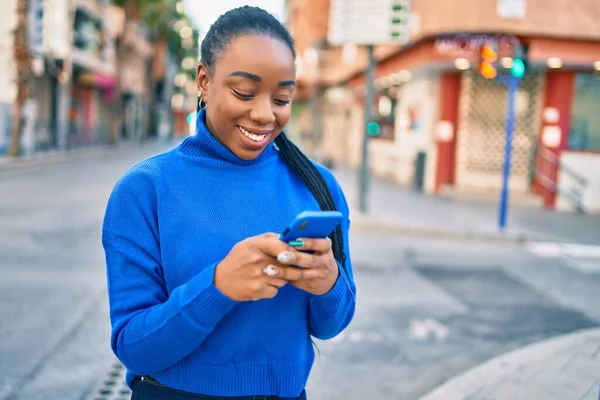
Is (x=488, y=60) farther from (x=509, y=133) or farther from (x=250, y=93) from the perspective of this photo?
(x=250, y=93)

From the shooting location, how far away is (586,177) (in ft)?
51.2

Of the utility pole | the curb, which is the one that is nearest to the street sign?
the utility pole

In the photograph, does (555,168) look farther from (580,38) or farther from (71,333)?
(71,333)

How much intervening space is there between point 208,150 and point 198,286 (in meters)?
0.40

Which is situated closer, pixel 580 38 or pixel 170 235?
pixel 170 235

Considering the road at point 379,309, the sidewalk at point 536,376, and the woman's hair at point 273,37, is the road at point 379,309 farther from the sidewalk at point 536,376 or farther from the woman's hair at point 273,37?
the woman's hair at point 273,37

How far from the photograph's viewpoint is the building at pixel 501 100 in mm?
14859

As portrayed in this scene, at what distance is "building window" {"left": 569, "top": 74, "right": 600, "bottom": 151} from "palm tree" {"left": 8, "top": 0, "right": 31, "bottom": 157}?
667 inches

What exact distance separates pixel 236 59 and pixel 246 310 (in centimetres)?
61

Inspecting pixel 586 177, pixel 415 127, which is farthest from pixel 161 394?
pixel 415 127

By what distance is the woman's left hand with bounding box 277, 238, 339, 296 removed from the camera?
48.1 inches

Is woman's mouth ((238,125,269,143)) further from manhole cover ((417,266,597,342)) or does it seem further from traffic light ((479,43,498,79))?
traffic light ((479,43,498,79))

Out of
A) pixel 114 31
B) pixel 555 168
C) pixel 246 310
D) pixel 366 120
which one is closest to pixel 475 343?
pixel 246 310

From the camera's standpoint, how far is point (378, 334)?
5.09 meters
